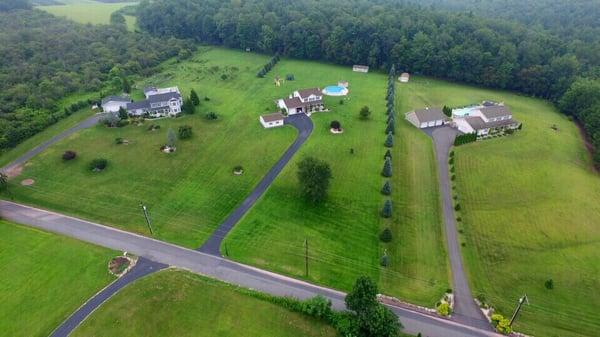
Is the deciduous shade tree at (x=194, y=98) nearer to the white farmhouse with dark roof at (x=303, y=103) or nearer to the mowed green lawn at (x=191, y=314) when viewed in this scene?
the white farmhouse with dark roof at (x=303, y=103)

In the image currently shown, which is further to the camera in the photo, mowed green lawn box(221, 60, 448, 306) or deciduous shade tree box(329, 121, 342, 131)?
deciduous shade tree box(329, 121, 342, 131)

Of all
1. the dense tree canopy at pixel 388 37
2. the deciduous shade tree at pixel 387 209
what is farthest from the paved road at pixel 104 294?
the dense tree canopy at pixel 388 37

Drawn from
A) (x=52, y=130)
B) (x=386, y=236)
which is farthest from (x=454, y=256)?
(x=52, y=130)

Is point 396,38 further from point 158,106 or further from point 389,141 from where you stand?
point 158,106

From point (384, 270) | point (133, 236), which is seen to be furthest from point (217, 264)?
point (384, 270)

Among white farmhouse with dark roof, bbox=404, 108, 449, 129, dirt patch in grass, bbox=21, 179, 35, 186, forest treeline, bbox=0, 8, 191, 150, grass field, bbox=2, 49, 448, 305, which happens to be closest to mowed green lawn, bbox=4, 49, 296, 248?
grass field, bbox=2, 49, 448, 305

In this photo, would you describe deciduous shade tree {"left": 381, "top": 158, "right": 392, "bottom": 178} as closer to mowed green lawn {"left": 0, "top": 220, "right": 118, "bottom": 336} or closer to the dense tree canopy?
mowed green lawn {"left": 0, "top": 220, "right": 118, "bottom": 336}

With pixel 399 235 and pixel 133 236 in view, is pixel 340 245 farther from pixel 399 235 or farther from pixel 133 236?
pixel 133 236
